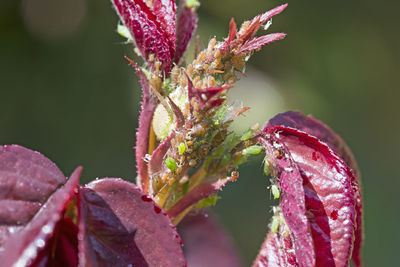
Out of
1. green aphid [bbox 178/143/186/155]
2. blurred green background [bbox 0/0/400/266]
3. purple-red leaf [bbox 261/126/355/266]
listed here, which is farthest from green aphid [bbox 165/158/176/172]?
blurred green background [bbox 0/0/400/266]

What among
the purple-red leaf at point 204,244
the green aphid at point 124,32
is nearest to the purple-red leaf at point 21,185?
the green aphid at point 124,32

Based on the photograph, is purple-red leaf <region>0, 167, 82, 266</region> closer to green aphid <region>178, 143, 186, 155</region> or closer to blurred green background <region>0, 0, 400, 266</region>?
green aphid <region>178, 143, 186, 155</region>

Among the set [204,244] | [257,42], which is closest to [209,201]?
[257,42]

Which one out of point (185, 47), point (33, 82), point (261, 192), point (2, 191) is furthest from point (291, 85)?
point (2, 191)

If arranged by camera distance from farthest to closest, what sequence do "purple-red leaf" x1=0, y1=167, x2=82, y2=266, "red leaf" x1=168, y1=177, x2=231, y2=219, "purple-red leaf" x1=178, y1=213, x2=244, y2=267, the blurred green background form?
1. the blurred green background
2. "purple-red leaf" x1=178, y1=213, x2=244, y2=267
3. "red leaf" x1=168, y1=177, x2=231, y2=219
4. "purple-red leaf" x1=0, y1=167, x2=82, y2=266

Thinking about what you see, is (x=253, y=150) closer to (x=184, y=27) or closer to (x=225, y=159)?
(x=225, y=159)

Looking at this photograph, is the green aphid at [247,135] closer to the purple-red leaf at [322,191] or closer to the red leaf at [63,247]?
the purple-red leaf at [322,191]

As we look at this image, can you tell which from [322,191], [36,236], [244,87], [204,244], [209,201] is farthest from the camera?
[244,87]
